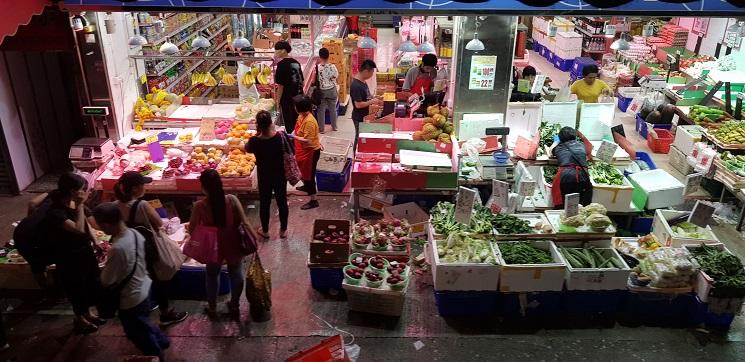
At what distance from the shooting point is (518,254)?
606cm

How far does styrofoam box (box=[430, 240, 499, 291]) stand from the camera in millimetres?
5816

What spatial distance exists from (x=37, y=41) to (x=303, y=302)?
537 centimetres

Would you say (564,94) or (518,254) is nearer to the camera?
(518,254)

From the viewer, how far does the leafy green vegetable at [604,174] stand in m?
7.50

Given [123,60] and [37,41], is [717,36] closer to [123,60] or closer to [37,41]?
[123,60]

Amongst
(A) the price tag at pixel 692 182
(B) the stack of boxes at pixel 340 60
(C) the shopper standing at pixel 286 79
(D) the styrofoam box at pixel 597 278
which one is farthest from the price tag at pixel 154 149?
(A) the price tag at pixel 692 182

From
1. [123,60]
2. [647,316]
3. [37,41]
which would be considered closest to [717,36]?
[647,316]

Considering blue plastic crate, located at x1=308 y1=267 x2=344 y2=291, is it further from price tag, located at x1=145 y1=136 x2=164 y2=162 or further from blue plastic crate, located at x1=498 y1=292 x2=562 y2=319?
price tag, located at x1=145 y1=136 x2=164 y2=162

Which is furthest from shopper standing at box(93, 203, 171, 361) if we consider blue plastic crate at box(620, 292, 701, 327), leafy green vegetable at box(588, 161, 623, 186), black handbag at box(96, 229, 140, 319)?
leafy green vegetable at box(588, 161, 623, 186)

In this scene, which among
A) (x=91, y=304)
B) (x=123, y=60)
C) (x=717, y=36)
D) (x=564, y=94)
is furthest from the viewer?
(x=717, y=36)

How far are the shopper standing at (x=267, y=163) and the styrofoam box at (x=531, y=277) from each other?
2.92m

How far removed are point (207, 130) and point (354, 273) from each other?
13.3 ft

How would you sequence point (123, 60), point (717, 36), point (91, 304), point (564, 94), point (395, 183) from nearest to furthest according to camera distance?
point (91, 304), point (395, 183), point (123, 60), point (564, 94), point (717, 36)

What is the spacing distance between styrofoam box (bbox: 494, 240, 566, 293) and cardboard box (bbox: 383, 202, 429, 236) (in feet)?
5.99
